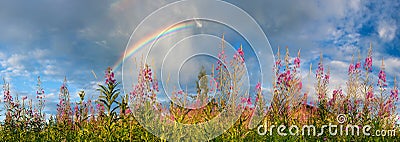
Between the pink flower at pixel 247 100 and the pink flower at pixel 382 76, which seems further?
the pink flower at pixel 382 76

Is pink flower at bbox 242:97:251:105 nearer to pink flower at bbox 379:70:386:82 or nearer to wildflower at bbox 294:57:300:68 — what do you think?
wildflower at bbox 294:57:300:68

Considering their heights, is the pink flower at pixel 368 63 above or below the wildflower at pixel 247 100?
above

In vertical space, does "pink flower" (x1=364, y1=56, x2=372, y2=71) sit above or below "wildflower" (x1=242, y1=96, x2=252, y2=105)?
above

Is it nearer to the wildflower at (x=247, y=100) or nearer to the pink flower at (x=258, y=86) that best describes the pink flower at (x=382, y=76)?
the pink flower at (x=258, y=86)

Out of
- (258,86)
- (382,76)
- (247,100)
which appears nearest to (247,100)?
(247,100)

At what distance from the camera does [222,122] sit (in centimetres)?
583

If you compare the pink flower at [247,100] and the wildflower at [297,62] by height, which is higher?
the wildflower at [297,62]

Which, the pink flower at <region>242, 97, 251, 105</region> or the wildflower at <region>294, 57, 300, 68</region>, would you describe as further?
the wildflower at <region>294, 57, 300, 68</region>

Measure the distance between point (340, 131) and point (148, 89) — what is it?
10.8ft

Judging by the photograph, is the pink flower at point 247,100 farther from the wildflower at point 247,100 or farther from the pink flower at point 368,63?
the pink flower at point 368,63

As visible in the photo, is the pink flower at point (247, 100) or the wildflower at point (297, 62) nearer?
the pink flower at point (247, 100)

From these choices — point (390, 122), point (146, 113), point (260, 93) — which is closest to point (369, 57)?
point (390, 122)

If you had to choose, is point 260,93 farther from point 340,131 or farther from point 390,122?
point 390,122

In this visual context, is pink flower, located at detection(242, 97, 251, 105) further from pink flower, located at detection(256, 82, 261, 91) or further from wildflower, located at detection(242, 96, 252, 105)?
pink flower, located at detection(256, 82, 261, 91)
